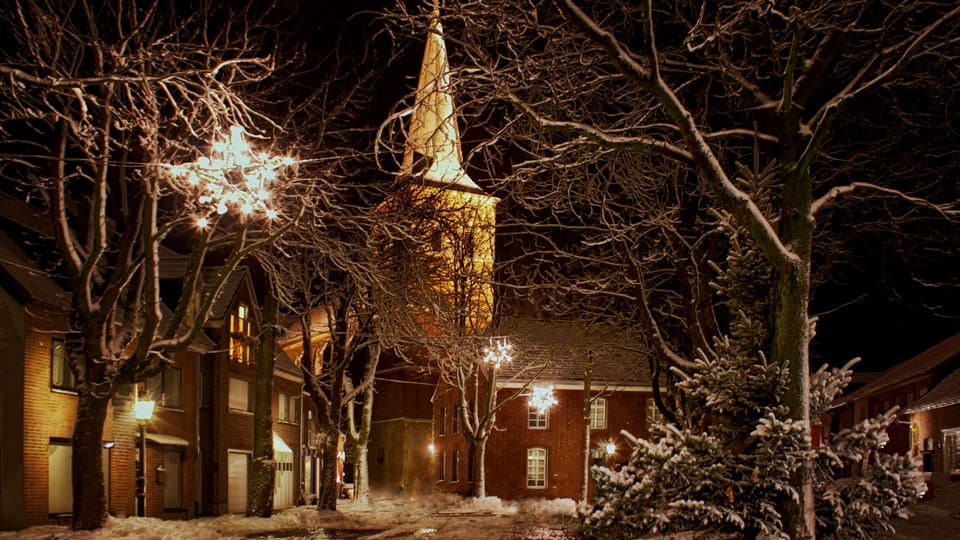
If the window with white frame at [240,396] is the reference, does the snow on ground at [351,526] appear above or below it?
below

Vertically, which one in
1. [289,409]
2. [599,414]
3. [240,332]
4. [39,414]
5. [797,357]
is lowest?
[599,414]

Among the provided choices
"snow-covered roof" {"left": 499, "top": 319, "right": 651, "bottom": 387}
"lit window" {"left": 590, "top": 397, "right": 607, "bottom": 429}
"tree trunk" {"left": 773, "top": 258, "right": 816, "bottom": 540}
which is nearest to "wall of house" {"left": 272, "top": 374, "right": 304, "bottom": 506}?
"snow-covered roof" {"left": 499, "top": 319, "right": 651, "bottom": 387}

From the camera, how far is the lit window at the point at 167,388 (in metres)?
29.3

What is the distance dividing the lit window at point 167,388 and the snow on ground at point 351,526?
15.7 ft

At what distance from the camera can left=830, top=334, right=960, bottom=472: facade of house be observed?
3528cm

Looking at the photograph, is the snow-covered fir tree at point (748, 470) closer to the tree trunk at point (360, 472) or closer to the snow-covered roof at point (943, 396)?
the snow-covered roof at point (943, 396)

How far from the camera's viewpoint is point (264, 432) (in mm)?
26578

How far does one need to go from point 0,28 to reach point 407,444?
4874 centimetres

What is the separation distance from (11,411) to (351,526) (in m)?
9.57

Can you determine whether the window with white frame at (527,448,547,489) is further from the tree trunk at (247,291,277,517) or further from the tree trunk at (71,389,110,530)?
the tree trunk at (71,389,110,530)

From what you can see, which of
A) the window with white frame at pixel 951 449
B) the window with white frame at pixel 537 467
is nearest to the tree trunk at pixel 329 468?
the window with white frame at pixel 951 449

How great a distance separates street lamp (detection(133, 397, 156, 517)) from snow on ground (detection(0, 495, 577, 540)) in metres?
1.85

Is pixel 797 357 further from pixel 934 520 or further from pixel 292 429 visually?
pixel 292 429

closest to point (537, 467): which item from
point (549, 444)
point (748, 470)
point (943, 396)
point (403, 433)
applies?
point (549, 444)
